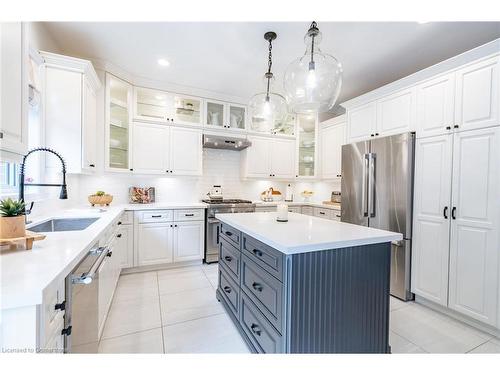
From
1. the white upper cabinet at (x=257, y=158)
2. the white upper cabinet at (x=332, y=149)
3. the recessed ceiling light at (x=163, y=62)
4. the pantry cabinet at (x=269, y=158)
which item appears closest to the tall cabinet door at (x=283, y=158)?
the pantry cabinet at (x=269, y=158)

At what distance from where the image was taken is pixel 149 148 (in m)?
3.35

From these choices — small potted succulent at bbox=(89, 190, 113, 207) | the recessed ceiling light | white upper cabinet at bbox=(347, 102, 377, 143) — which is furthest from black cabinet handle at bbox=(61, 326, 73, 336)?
white upper cabinet at bbox=(347, 102, 377, 143)

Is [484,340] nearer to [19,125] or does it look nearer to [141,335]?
[141,335]

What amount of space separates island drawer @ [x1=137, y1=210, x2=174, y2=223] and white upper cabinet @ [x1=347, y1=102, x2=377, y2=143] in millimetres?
2861

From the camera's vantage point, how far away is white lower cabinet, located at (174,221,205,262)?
129 inches

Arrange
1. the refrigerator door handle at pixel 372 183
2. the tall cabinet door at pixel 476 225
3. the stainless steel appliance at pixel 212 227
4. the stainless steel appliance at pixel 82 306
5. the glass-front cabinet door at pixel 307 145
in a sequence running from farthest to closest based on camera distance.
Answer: the glass-front cabinet door at pixel 307 145, the stainless steel appliance at pixel 212 227, the refrigerator door handle at pixel 372 183, the tall cabinet door at pixel 476 225, the stainless steel appliance at pixel 82 306

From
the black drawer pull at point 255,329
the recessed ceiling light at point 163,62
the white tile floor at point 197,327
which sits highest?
the recessed ceiling light at point 163,62

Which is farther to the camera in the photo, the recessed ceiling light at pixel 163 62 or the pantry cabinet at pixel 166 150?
the pantry cabinet at pixel 166 150

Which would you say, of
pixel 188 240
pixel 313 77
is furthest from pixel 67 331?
pixel 188 240

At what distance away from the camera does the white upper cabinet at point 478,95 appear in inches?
74.0

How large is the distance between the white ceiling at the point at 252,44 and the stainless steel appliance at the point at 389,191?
1.00 meters

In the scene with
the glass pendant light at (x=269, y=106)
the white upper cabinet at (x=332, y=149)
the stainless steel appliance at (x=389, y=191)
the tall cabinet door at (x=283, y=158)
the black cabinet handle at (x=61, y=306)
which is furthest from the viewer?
the tall cabinet door at (x=283, y=158)

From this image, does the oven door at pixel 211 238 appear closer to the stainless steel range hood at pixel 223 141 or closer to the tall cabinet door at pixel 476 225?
the stainless steel range hood at pixel 223 141
